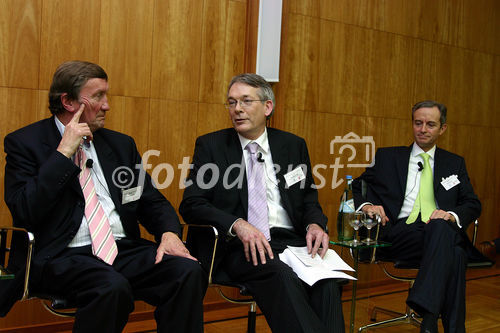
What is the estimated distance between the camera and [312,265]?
294cm

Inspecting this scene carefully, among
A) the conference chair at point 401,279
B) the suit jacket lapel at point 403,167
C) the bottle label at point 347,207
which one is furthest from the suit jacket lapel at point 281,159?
the suit jacket lapel at point 403,167

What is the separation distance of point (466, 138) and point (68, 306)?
477 cm

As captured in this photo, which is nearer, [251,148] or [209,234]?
[209,234]

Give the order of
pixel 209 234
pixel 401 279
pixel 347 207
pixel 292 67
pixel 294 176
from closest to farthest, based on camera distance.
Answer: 1. pixel 209 234
2. pixel 294 176
3. pixel 347 207
4. pixel 401 279
5. pixel 292 67

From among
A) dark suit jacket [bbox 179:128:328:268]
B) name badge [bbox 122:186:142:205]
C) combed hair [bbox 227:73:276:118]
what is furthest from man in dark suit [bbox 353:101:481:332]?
name badge [bbox 122:186:142:205]

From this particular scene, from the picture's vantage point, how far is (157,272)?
2725 mm

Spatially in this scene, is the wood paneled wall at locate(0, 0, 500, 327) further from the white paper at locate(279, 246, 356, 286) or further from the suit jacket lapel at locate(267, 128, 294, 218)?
the white paper at locate(279, 246, 356, 286)

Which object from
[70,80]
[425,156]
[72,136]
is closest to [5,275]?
[72,136]

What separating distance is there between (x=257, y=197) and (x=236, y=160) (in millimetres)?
243

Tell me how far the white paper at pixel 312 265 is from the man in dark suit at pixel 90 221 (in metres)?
0.47

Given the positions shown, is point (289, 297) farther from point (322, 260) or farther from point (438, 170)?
point (438, 170)

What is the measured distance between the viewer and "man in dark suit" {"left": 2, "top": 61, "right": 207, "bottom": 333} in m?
2.51

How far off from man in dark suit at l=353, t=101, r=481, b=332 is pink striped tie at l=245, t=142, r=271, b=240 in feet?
2.76

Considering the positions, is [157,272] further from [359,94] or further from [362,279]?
[359,94]
